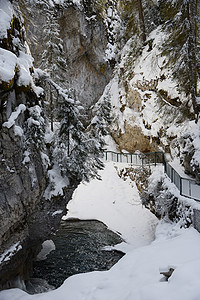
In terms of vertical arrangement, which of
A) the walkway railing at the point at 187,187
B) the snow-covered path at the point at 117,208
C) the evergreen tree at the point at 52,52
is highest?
the evergreen tree at the point at 52,52

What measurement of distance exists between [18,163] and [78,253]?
280 inches

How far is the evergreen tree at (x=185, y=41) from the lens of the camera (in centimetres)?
1156

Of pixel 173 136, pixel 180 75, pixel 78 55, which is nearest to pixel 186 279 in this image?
pixel 180 75

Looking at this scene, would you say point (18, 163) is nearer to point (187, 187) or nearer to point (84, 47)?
point (187, 187)

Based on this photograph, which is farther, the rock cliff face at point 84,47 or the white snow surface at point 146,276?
the rock cliff face at point 84,47

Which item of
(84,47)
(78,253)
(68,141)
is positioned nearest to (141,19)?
(84,47)

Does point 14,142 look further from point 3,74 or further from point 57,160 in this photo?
point 57,160

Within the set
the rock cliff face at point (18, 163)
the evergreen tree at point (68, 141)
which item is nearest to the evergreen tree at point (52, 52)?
the evergreen tree at point (68, 141)

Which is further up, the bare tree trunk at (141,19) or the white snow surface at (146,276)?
the bare tree trunk at (141,19)

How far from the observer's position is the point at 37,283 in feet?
29.7

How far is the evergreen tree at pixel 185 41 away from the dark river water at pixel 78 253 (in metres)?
9.56

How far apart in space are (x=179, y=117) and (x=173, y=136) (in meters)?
2.80

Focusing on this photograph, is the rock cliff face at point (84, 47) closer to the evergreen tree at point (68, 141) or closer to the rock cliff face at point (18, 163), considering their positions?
the evergreen tree at point (68, 141)

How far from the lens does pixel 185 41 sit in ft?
41.0
